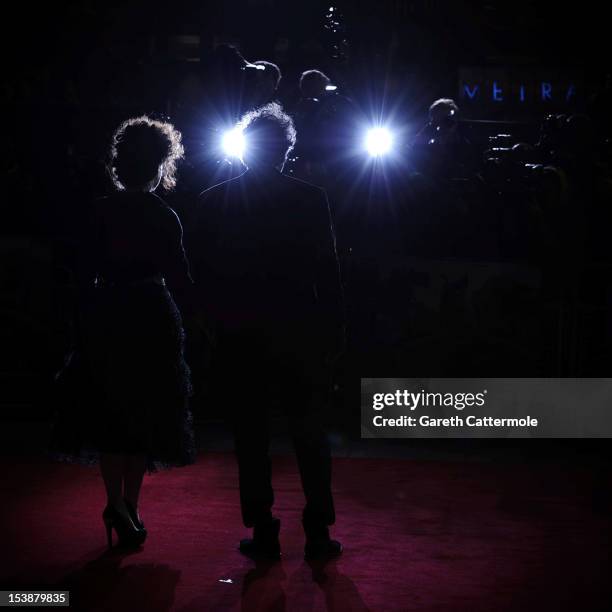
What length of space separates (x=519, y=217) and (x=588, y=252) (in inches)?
23.9

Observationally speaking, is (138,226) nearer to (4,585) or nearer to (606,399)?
(4,585)

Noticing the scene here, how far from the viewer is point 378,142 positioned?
734cm

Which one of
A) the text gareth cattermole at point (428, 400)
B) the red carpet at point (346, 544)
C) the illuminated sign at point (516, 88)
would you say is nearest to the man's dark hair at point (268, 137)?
the red carpet at point (346, 544)

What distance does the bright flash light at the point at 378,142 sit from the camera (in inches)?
285

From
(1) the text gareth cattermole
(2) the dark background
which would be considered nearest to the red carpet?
(1) the text gareth cattermole

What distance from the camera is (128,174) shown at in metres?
3.40

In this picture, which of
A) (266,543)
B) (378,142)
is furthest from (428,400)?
(266,543)

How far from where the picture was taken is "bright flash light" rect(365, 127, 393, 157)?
724cm

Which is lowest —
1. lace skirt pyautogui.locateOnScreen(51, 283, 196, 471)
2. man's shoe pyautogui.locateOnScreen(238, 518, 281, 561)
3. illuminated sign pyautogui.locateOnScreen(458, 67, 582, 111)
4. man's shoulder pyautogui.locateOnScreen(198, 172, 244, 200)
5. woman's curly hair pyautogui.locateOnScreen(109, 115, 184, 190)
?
man's shoe pyautogui.locateOnScreen(238, 518, 281, 561)

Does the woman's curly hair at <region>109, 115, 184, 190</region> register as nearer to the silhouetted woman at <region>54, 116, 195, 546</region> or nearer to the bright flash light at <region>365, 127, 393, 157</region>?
the silhouetted woman at <region>54, 116, 195, 546</region>

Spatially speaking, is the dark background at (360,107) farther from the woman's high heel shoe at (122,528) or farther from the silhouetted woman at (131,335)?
the woman's high heel shoe at (122,528)

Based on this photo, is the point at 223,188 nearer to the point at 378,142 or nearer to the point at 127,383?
the point at 127,383

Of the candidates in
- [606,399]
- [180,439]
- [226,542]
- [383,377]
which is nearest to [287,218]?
[180,439]

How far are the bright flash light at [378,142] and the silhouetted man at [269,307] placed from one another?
3.95m
